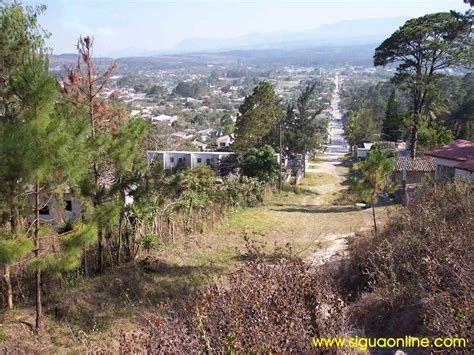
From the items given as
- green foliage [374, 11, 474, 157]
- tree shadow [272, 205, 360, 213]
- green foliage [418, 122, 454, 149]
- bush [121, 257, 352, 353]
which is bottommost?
tree shadow [272, 205, 360, 213]

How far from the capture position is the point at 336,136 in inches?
2394

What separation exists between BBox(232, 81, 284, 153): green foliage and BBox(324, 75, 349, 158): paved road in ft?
55.3

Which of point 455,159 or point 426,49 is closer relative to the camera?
point 455,159

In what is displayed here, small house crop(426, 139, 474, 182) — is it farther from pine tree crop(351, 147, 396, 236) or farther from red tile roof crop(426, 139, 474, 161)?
pine tree crop(351, 147, 396, 236)

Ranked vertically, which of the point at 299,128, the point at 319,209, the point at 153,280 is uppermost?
the point at 299,128

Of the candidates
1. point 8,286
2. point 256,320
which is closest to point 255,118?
point 8,286

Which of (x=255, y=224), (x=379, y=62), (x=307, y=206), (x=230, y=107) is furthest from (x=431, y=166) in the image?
(x=230, y=107)

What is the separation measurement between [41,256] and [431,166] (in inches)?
722

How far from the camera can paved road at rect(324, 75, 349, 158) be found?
141 ft

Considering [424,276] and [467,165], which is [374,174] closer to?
[424,276]

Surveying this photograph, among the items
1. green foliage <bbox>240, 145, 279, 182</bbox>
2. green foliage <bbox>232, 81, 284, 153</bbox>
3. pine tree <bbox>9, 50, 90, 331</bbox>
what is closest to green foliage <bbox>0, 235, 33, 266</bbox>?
pine tree <bbox>9, 50, 90, 331</bbox>

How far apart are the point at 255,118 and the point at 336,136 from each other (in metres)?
41.4

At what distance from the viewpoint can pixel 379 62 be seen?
15.8 meters

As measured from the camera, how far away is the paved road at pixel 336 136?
43022mm
